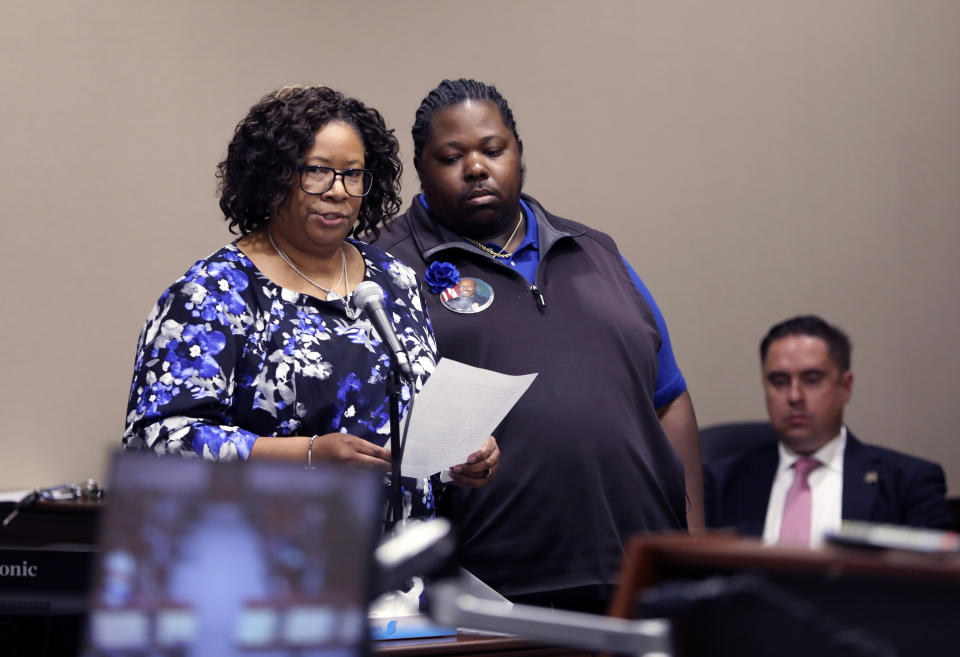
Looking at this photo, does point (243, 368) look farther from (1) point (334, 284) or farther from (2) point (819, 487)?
(2) point (819, 487)

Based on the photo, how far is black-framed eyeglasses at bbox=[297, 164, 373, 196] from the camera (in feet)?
6.11

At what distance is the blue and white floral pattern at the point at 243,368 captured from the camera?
1.60 metres

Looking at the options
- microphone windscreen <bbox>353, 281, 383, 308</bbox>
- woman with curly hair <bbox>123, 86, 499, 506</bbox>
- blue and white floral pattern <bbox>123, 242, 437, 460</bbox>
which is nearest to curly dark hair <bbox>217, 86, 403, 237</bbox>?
woman with curly hair <bbox>123, 86, 499, 506</bbox>

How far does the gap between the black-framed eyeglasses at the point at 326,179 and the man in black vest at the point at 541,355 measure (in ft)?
1.35

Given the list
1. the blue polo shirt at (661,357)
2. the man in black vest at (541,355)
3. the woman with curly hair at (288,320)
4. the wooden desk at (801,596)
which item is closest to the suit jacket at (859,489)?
the blue polo shirt at (661,357)

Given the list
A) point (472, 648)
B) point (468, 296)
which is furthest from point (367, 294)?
point (468, 296)

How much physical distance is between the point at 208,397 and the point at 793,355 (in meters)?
1.94

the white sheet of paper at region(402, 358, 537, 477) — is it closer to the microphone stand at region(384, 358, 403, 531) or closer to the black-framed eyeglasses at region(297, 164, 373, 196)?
the microphone stand at region(384, 358, 403, 531)

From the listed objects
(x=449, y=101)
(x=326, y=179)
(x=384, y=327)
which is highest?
(x=449, y=101)

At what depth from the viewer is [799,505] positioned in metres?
2.91

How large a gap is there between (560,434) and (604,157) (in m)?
1.96

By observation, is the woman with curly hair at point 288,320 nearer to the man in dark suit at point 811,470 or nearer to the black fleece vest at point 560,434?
the black fleece vest at point 560,434

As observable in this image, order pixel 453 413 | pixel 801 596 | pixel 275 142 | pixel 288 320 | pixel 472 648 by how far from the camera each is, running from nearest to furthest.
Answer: pixel 801 596 < pixel 472 648 < pixel 453 413 < pixel 288 320 < pixel 275 142

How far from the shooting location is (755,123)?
4.11m
